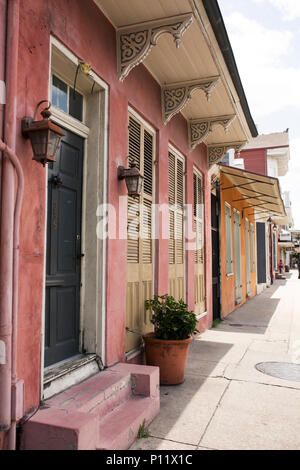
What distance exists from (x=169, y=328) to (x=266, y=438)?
1.58 m

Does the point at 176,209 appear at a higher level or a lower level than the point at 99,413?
higher

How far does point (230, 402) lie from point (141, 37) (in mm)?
3837

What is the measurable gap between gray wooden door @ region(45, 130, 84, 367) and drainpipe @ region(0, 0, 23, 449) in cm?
77

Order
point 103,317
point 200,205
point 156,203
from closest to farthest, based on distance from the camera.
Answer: point 103,317 → point 156,203 → point 200,205

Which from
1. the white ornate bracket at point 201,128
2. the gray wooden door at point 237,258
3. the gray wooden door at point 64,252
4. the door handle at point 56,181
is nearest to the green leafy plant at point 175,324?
the gray wooden door at point 64,252

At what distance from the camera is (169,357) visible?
439 centimetres

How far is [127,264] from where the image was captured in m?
4.49

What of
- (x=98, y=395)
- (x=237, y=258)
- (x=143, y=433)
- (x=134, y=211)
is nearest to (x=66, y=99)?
(x=134, y=211)

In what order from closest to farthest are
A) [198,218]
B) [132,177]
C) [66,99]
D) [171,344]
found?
[66,99] < [132,177] < [171,344] < [198,218]

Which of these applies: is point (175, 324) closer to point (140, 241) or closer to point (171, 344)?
point (171, 344)

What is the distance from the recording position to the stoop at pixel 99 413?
7.79 ft
